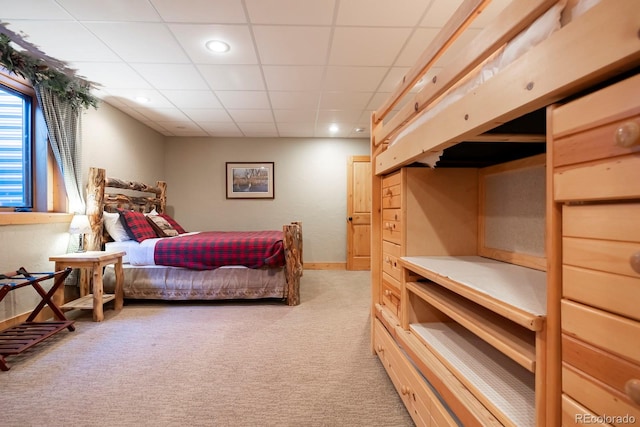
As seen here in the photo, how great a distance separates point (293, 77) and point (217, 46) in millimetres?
758

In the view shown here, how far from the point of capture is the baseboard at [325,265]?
4746 millimetres

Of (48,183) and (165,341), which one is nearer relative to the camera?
(165,341)

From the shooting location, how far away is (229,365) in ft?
5.68

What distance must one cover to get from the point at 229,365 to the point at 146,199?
3.13 meters

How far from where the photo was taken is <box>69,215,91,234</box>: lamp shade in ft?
8.14

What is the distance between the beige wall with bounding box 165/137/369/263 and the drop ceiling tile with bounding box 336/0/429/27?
113 inches

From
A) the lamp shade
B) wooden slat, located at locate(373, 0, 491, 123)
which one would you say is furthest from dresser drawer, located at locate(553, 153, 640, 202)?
the lamp shade

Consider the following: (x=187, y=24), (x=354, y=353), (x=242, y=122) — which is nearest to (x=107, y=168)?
(x=242, y=122)

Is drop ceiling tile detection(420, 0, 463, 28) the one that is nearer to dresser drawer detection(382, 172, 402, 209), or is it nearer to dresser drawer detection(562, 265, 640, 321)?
dresser drawer detection(382, 172, 402, 209)

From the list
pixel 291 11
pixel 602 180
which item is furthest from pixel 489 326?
pixel 291 11

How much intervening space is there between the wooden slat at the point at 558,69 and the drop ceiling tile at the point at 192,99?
2.98 meters

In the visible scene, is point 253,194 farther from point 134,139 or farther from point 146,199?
point 134,139

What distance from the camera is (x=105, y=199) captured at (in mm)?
3068

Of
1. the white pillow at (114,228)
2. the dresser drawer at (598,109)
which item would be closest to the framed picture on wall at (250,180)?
the white pillow at (114,228)
